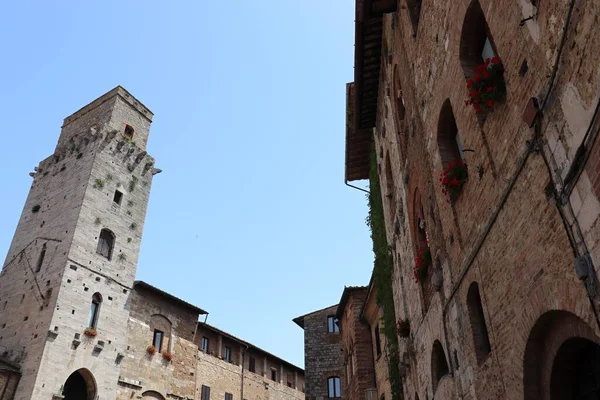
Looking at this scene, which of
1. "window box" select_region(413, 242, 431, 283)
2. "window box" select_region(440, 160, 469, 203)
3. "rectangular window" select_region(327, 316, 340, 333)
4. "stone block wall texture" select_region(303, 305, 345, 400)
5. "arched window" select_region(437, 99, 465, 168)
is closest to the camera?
"window box" select_region(440, 160, 469, 203)

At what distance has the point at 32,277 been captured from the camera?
22672mm

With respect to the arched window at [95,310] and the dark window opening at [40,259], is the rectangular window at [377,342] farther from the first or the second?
the dark window opening at [40,259]

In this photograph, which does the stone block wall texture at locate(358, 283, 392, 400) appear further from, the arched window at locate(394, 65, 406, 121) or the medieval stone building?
the medieval stone building

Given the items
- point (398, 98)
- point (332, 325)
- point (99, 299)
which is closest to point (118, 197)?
point (99, 299)

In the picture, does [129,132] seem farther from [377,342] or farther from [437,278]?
[437,278]

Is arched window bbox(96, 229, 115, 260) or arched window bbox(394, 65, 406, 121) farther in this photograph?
arched window bbox(96, 229, 115, 260)

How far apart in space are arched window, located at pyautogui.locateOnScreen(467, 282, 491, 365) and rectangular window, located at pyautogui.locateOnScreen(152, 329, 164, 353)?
21.3 metres

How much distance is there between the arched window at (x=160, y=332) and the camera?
2528 cm

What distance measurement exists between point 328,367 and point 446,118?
22.4 meters

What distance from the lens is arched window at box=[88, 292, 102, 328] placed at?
72.8ft

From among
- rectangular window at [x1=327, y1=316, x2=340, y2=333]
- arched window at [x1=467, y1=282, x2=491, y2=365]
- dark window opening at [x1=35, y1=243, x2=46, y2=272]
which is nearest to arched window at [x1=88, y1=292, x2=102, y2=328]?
dark window opening at [x1=35, y1=243, x2=46, y2=272]

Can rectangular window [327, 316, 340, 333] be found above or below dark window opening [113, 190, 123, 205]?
below

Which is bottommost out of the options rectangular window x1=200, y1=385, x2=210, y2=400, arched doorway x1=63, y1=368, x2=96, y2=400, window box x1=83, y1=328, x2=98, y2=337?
arched doorway x1=63, y1=368, x2=96, y2=400

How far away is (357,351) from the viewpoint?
63.7ft
